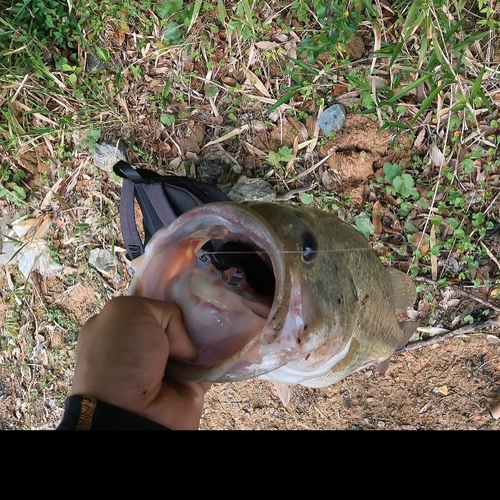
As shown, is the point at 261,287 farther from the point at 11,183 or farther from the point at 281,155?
Answer: the point at 11,183

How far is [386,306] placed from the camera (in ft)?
6.79

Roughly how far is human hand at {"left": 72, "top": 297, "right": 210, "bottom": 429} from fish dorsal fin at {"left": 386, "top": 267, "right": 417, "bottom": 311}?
49.6 inches

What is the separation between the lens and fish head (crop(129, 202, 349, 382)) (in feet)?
4.28

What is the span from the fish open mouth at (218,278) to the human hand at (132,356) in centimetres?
7

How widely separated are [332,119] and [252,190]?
0.62m

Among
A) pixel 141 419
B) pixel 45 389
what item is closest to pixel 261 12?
pixel 141 419

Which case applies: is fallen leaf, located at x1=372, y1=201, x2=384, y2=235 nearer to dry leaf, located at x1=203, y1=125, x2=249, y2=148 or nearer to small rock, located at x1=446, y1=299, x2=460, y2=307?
small rock, located at x1=446, y1=299, x2=460, y2=307

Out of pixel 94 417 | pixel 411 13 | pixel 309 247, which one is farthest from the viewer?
pixel 411 13

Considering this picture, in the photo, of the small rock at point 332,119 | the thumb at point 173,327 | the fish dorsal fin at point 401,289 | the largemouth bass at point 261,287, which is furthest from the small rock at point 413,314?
the thumb at point 173,327

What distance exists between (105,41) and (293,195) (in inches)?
63.9

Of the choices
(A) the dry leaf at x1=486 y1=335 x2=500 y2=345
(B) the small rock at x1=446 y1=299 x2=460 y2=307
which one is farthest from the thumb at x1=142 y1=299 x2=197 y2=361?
(A) the dry leaf at x1=486 y1=335 x2=500 y2=345

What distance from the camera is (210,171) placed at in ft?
9.82

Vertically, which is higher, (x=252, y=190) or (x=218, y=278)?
(x=218, y=278)

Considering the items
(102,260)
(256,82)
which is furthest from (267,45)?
(102,260)
